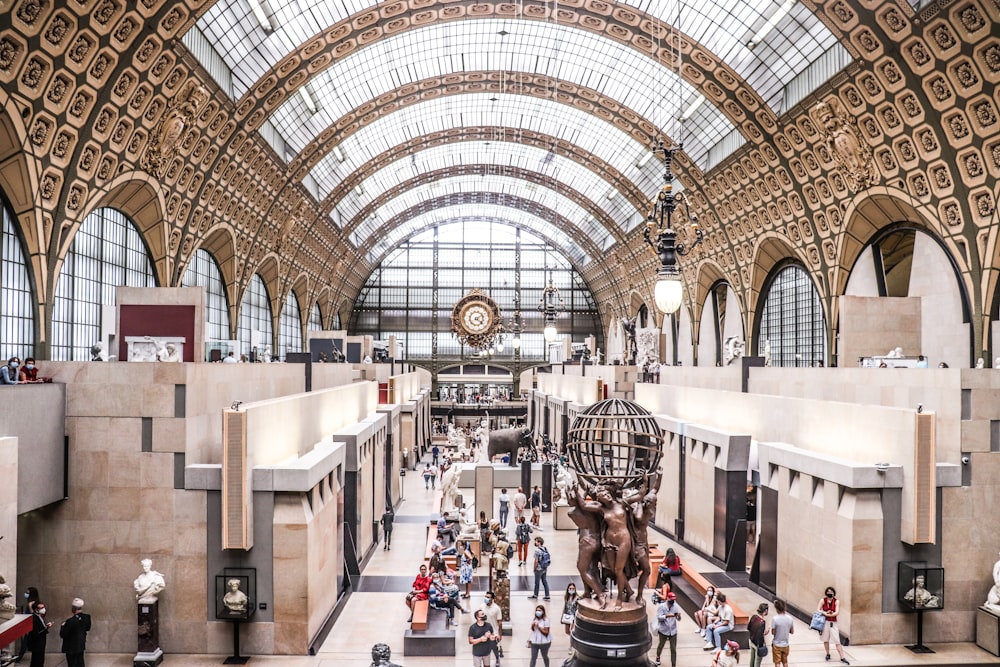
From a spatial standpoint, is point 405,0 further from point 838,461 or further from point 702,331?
point 702,331

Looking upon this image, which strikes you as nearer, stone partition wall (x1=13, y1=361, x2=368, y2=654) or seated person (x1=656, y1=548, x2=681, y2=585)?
stone partition wall (x1=13, y1=361, x2=368, y2=654)

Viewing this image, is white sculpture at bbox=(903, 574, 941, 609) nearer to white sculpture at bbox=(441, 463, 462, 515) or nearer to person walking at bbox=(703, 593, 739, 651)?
person walking at bbox=(703, 593, 739, 651)

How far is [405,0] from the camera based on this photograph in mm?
28281

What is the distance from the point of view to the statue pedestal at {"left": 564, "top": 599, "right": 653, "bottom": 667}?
9531 millimetres

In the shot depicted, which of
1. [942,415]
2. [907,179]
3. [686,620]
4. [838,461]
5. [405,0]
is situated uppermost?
[405,0]

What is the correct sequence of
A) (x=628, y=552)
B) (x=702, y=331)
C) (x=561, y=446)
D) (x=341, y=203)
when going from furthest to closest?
(x=341, y=203) → (x=702, y=331) → (x=561, y=446) → (x=628, y=552)

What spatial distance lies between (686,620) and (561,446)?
21.8 meters

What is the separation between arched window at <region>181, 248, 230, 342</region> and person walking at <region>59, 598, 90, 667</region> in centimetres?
2300

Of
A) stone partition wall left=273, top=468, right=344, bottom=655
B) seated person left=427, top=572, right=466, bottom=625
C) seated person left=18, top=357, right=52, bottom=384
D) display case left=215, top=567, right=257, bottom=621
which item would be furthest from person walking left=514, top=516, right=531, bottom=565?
seated person left=18, top=357, right=52, bottom=384

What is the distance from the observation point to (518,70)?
3741 centimetres

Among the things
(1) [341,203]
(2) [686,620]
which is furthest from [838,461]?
(1) [341,203]

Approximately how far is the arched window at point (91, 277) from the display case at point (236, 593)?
492 inches

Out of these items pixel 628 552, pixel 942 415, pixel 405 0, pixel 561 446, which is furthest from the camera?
pixel 561 446

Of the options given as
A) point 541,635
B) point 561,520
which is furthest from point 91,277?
point 541,635
